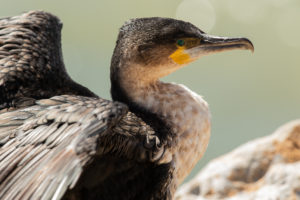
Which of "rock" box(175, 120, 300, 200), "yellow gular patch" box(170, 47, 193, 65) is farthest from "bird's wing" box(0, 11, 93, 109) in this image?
"rock" box(175, 120, 300, 200)

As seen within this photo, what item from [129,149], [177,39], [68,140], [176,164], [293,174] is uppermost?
[177,39]

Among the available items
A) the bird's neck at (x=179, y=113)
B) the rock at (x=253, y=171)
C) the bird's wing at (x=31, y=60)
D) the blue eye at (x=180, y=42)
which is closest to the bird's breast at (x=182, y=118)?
the bird's neck at (x=179, y=113)

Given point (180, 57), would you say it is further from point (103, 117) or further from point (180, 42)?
point (103, 117)

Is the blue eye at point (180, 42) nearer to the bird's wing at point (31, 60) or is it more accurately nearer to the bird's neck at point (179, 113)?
the bird's neck at point (179, 113)

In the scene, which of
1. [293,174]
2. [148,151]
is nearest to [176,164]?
[148,151]

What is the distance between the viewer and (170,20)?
3467mm

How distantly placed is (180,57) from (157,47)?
7.6 inches

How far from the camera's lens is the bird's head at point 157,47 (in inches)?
137

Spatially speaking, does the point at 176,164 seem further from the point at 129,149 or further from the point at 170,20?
the point at 170,20

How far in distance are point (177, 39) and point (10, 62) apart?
3.58 feet

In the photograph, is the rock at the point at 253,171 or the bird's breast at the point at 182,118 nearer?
the bird's breast at the point at 182,118

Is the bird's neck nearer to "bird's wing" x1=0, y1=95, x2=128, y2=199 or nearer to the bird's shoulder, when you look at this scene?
the bird's shoulder

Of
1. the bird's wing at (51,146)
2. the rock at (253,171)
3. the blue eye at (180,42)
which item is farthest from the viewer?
the rock at (253,171)

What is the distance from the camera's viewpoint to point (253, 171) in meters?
4.45
